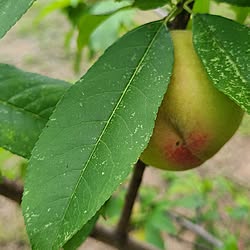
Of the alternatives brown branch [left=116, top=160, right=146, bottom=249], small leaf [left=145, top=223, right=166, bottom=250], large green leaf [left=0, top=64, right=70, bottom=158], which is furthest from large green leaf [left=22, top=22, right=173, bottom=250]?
small leaf [left=145, top=223, right=166, bottom=250]

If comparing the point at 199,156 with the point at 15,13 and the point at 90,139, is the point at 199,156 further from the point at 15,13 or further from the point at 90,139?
the point at 15,13

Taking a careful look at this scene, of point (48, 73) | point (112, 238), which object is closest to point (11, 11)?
point (112, 238)

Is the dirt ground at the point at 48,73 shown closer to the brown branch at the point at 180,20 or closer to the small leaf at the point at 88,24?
the small leaf at the point at 88,24

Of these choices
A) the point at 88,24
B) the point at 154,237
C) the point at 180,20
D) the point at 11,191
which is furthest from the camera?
the point at 154,237

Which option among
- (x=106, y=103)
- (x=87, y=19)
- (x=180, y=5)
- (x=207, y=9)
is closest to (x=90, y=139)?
(x=106, y=103)

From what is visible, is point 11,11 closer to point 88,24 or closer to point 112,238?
point 88,24

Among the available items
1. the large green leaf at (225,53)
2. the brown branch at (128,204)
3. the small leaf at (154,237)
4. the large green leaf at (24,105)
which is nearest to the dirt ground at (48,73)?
the small leaf at (154,237)
